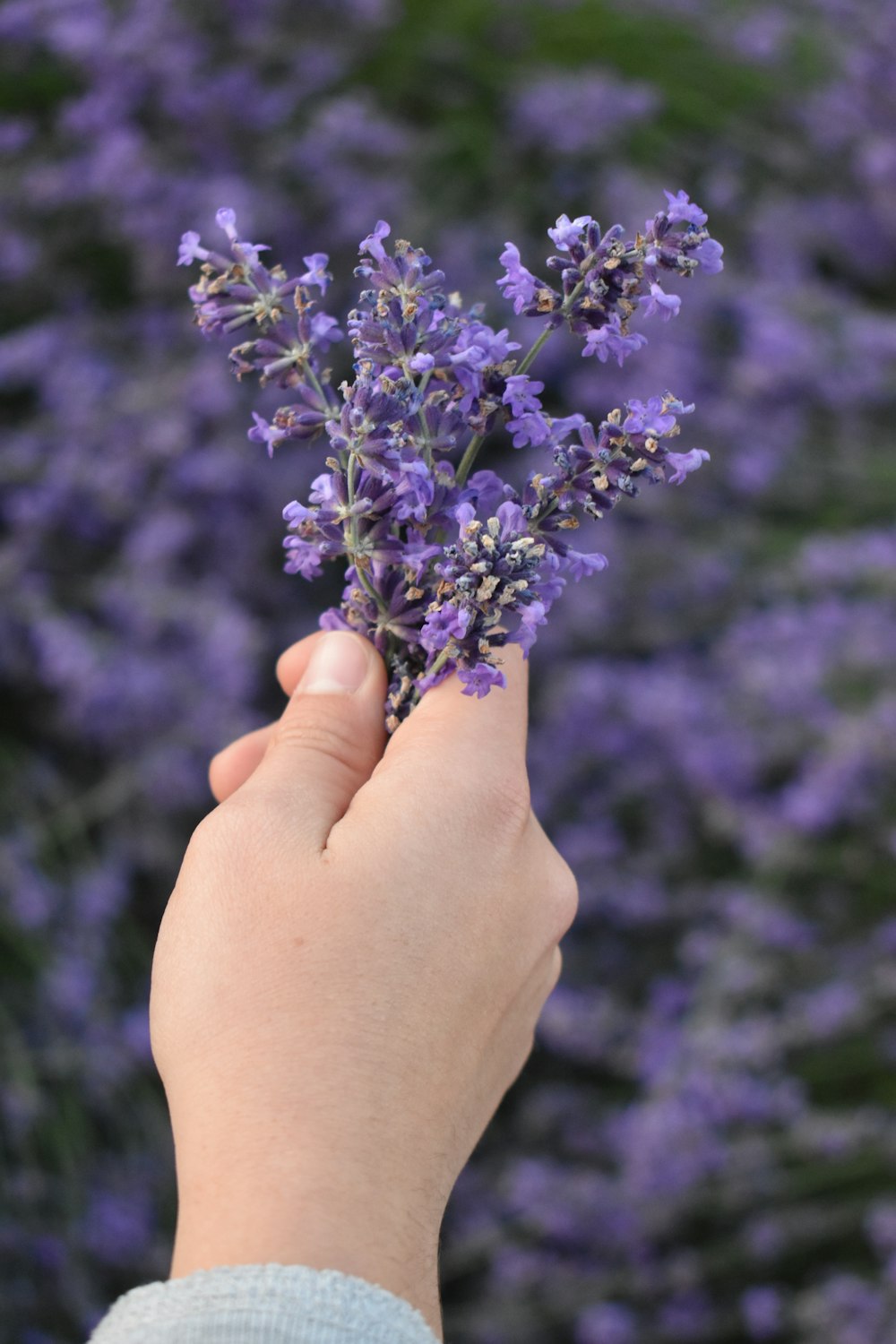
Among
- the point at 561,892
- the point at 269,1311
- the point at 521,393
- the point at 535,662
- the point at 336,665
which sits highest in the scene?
the point at 535,662

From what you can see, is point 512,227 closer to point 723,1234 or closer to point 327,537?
point 327,537

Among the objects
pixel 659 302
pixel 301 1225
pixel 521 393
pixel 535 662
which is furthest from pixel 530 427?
pixel 535 662

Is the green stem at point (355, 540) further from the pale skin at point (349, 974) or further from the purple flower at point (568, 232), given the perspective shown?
the purple flower at point (568, 232)

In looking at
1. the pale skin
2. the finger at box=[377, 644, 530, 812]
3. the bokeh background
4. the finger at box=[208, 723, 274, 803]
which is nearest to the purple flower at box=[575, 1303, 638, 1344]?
the bokeh background

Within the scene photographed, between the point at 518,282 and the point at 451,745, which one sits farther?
the point at 451,745

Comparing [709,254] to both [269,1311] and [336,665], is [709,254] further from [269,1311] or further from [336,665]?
[269,1311]

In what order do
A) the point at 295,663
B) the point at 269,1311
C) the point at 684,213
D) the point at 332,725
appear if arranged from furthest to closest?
the point at 295,663, the point at 332,725, the point at 684,213, the point at 269,1311

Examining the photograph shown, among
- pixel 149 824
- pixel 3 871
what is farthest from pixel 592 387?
pixel 3 871
